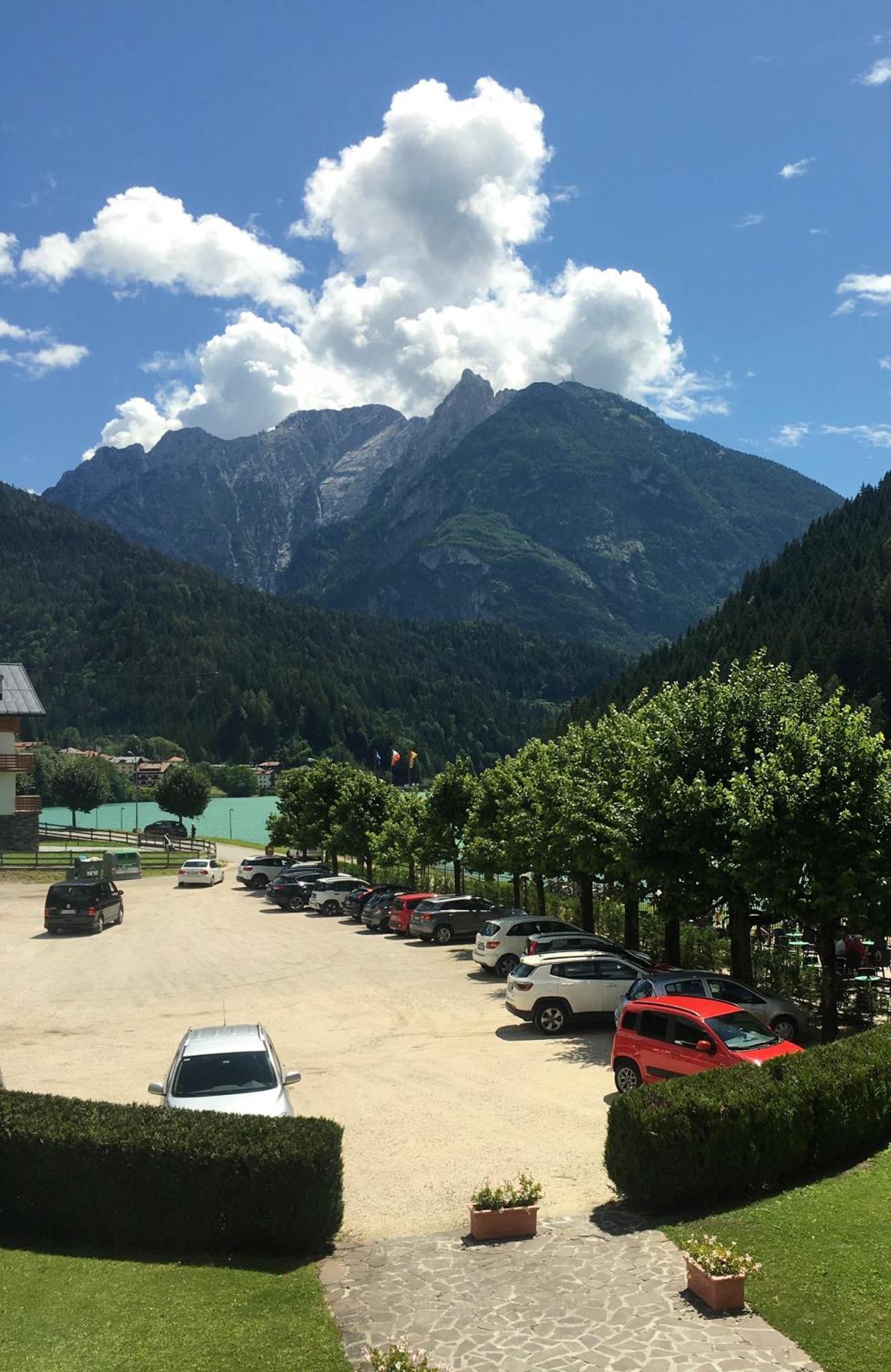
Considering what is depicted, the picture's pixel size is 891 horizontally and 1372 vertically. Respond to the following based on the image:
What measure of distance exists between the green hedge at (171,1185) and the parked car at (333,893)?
35477 mm

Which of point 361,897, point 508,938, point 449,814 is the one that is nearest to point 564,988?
point 508,938

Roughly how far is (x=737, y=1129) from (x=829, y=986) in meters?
9.06

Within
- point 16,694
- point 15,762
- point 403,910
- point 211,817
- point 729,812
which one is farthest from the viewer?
point 211,817

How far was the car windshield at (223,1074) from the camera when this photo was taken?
1285 cm

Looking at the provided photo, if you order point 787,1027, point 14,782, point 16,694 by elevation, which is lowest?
point 787,1027

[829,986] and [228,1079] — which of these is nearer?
[228,1079]

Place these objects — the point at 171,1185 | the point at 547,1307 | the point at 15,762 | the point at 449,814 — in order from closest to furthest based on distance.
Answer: the point at 547,1307
the point at 171,1185
the point at 449,814
the point at 15,762

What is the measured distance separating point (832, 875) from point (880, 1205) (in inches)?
366

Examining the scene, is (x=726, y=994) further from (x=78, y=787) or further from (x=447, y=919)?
(x=78, y=787)

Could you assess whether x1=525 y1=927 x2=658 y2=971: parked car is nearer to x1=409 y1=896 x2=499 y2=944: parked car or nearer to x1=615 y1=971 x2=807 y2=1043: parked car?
x1=615 y1=971 x2=807 y2=1043: parked car

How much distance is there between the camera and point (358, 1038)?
20078 mm

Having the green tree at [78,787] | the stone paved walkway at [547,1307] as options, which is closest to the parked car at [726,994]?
the stone paved walkway at [547,1307]

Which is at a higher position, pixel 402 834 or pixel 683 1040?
pixel 402 834

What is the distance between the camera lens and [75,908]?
122ft
